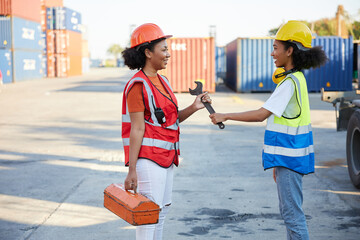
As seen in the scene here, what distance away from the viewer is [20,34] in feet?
127

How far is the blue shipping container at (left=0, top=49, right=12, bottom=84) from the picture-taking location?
117 ft

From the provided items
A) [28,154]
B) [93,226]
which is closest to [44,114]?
[28,154]

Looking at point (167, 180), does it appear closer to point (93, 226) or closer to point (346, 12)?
point (93, 226)

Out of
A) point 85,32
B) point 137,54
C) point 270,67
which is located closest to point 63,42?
point 270,67

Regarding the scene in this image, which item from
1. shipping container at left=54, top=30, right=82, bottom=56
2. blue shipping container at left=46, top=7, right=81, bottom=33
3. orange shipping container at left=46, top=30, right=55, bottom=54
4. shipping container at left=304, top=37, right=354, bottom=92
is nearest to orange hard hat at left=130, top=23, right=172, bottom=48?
shipping container at left=304, top=37, right=354, bottom=92

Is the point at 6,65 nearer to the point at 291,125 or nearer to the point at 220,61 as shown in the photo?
the point at 220,61

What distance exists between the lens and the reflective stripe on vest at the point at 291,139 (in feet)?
10.2

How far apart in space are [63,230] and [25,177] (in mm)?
2479

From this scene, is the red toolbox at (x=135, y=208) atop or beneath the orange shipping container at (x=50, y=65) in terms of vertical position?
beneath

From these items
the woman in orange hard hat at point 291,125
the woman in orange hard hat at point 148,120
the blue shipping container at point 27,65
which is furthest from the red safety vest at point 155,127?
the blue shipping container at point 27,65

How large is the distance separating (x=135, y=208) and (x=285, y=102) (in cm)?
118

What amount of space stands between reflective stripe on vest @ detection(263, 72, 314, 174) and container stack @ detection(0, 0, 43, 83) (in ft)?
116

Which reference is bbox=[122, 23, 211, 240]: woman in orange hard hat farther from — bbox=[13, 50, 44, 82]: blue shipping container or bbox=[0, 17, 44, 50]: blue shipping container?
bbox=[13, 50, 44, 82]: blue shipping container

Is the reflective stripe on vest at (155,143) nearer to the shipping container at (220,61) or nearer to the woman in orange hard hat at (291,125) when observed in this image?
the woman in orange hard hat at (291,125)
